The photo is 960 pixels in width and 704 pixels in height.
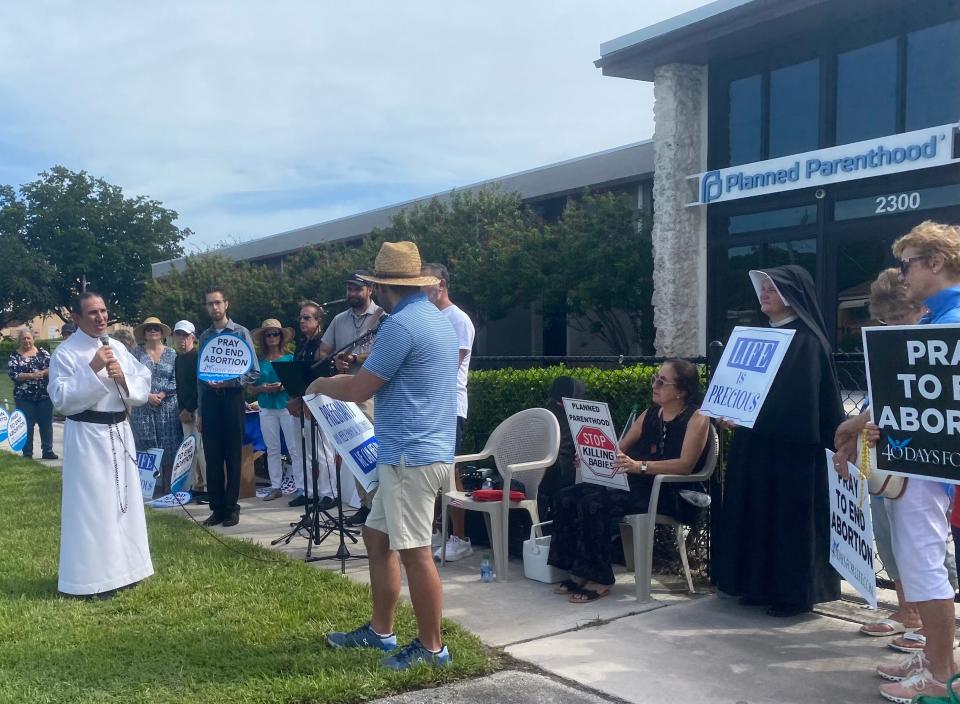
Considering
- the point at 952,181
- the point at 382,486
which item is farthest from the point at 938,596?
the point at 952,181

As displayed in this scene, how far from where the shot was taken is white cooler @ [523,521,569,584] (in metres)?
5.86

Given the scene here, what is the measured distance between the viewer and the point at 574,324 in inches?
864

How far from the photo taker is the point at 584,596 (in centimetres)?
545

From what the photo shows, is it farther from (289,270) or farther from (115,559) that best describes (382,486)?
(289,270)

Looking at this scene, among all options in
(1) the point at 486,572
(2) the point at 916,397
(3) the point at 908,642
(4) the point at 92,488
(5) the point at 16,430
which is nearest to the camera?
(2) the point at 916,397

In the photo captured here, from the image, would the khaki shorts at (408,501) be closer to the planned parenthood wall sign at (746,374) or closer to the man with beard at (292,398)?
the planned parenthood wall sign at (746,374)

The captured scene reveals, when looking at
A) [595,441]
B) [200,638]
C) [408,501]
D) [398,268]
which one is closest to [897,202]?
[595,441]

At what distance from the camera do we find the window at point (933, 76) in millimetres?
12500

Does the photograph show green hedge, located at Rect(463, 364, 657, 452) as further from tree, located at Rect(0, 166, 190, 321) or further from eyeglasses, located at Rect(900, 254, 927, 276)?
tree, located at Rect(0, 166, 190, 321)

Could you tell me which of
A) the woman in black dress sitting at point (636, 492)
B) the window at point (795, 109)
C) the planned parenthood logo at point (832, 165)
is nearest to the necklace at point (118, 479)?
the woman in black dress sitting at point (636, 492)

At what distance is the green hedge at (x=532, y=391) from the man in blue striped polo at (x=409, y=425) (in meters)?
2.66

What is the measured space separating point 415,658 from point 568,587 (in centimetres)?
154

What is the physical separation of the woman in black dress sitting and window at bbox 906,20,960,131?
363 inches

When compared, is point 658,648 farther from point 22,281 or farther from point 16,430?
point 22,281
